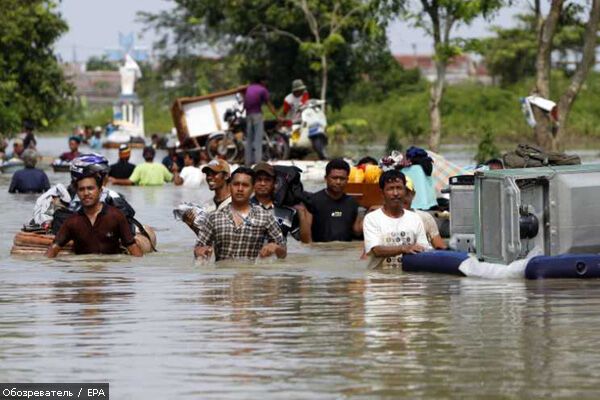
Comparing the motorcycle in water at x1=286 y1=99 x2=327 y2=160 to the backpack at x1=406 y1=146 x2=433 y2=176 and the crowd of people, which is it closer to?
the backpack at x1=406 y1=146 x2=433 y2=176

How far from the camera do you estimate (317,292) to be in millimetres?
13172

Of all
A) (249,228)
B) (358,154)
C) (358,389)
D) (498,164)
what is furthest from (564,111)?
(358,389)

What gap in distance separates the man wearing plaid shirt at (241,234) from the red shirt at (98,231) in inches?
29.6

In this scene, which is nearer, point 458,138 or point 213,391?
point 213,391

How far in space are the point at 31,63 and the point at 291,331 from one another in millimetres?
44967

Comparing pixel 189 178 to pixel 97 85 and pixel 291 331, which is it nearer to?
pixel 291 331

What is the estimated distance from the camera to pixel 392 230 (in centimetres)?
1412

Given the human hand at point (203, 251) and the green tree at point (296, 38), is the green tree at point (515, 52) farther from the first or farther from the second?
the human hand at point (203, 251)

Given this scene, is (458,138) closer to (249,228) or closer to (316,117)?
(316,117)

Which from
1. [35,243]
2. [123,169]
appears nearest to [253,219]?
[35,243]

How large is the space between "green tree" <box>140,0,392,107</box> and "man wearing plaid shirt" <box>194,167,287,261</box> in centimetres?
3658

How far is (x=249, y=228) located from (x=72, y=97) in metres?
42.6

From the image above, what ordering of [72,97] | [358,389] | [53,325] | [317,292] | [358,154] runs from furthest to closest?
[72,97] → [358,154] → [317,292] → [53,325] → [358,389]

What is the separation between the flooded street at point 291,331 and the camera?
8555 millimetres
